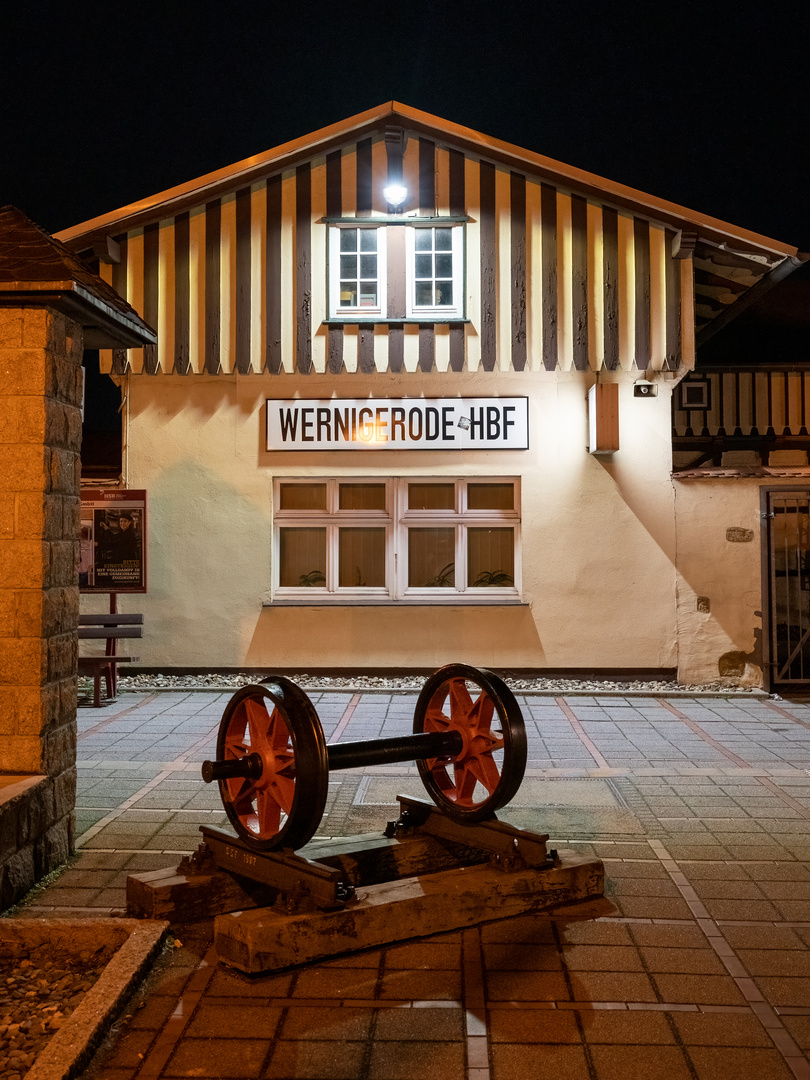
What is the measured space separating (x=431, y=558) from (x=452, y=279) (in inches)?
141

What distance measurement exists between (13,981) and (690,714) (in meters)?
7.86

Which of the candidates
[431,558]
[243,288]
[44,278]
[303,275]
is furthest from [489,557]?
[44,278]

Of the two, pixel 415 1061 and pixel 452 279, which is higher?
pixel 452 279

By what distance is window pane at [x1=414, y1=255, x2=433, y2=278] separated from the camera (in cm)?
1186

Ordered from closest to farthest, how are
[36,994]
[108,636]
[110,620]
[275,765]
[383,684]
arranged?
[36,994] < [275,765] < [108,636] < [110,620] < [383,684]

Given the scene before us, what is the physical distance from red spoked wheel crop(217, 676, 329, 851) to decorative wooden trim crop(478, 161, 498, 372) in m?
7.78

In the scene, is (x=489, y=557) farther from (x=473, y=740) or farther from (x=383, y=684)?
(x=473, y=740)

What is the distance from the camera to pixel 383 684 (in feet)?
37.6

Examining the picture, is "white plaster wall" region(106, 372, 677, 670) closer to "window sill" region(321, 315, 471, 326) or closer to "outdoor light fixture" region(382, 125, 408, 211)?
"window sill" region(321, 315, 471, 326)

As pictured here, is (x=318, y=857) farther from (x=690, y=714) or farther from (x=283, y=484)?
(x=283, y=484)

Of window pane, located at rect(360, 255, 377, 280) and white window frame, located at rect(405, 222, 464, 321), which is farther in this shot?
window pane, located at rect(360, 255, 377, 280)

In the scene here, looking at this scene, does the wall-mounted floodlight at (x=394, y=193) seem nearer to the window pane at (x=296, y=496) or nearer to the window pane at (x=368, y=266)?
the window pane at (x=368, y=266)

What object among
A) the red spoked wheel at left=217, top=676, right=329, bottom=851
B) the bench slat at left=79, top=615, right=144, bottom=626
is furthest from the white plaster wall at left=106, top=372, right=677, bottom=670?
the red spoked wheel at left=217, top=676, right=329, bottom=851

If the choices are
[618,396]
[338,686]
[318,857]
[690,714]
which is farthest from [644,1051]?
[618,396]
